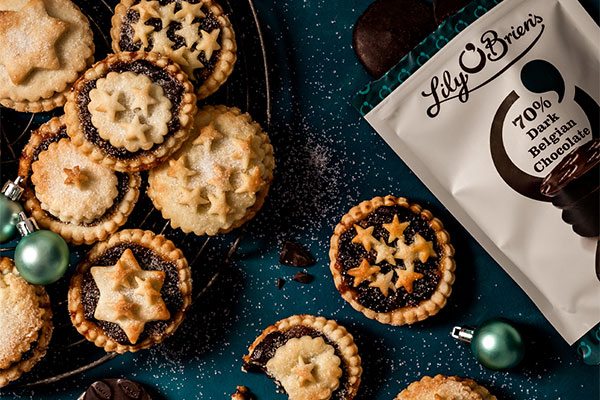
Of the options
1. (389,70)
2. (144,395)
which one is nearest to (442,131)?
(389,70)

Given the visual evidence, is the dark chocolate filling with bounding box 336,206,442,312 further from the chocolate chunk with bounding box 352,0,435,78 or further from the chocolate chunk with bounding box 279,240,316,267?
the chocolate chunk with bounding box 352,0,435,78

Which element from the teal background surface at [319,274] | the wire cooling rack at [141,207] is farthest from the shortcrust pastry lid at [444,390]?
the wire cooling rack at [141,207]

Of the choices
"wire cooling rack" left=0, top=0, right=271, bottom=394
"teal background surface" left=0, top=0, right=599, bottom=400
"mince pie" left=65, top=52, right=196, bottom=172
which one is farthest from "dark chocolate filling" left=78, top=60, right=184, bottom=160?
"teal background surface" left=0, top=0, right=599, bottom=400

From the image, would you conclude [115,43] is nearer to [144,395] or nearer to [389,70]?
[389,70]

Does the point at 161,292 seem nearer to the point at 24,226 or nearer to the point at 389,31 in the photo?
the point at 24,226

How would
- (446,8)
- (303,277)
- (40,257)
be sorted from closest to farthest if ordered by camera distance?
(40,257), (446,8), (303,277)

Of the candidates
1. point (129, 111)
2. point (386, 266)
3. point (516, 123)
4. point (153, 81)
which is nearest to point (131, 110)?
point (129, 111)
